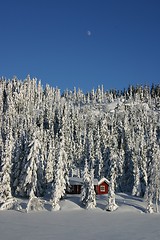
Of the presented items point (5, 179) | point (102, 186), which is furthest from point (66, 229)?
point (102, 186)

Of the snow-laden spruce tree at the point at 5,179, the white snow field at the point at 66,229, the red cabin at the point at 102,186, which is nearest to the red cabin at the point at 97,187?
the red cabin at the point at 102,186

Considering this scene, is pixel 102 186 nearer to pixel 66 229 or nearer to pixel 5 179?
pixel 5 179

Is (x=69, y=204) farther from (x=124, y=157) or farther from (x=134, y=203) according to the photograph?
(x=124, y=157)

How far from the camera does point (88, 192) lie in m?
50.2

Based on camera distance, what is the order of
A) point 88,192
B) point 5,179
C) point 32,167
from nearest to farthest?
point 5,179, point 32,167, point 88,192

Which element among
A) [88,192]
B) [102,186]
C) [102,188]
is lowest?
[88,192]

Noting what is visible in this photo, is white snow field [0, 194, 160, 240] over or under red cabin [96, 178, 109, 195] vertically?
under

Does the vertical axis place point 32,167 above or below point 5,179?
above

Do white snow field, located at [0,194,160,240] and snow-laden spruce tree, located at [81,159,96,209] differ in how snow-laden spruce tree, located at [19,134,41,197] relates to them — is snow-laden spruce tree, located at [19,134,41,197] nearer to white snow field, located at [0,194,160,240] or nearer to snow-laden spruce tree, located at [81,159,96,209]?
white snow field, located at [0,194,160,240]

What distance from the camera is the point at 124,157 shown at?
264ft

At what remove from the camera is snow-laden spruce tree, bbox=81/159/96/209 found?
4938cm

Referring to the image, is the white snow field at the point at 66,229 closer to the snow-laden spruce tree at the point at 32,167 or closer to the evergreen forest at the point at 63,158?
the snow-laden spruce tree at the point at 32,167

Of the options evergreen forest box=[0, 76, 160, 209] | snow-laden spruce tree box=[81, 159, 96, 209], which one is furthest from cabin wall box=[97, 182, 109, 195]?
snow-laden spruce tree box=[81, 159, 96, 209]

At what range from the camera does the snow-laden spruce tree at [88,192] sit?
4938 centimetres
